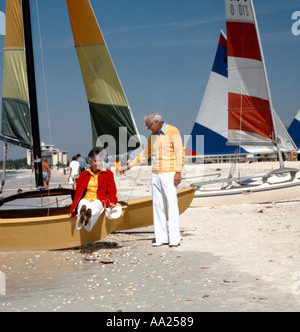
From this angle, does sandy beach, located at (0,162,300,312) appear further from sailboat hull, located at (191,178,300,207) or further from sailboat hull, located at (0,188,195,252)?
sailboat hull, located at (191,178,300,207)

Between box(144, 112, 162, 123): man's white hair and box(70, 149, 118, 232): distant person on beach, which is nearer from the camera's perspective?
box(70, 149, 118, 232): distant person on beach

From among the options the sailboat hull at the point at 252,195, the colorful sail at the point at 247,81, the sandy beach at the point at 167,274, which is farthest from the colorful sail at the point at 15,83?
the colorful sail at the point at 247,81

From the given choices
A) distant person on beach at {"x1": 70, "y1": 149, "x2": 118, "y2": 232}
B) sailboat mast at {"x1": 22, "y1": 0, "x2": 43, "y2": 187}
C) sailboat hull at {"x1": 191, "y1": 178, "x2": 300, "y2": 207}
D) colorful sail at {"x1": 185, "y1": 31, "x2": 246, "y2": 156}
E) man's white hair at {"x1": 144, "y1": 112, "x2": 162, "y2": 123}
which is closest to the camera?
distant person on beach at {"x1": 70, "y1": 149, "x2": 118, "y2": 232}

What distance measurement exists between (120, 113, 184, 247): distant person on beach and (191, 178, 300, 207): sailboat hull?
212 inches

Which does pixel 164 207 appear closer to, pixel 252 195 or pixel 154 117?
pixel 154 117

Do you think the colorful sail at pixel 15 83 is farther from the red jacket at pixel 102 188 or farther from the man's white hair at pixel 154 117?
the man's white hair at pixel 154 117

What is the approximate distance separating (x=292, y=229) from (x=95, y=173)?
315 cm

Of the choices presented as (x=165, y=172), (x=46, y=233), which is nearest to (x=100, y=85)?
(x=165, y=172)

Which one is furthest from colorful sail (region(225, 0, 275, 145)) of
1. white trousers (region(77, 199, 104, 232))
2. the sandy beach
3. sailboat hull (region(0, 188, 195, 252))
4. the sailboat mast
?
white trousers (region(77, 199, 104, 232))

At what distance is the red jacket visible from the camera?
6570mm

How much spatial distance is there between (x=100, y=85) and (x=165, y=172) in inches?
98.4

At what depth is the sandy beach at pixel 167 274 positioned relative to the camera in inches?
165

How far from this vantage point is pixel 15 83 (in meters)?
8.23

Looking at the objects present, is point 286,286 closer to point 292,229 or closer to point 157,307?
point 157,307
